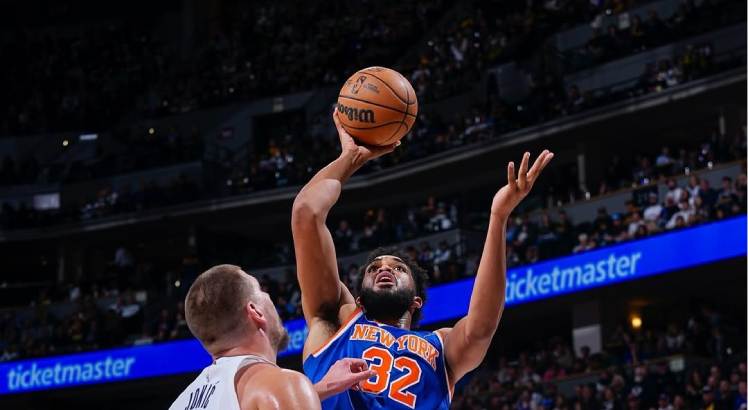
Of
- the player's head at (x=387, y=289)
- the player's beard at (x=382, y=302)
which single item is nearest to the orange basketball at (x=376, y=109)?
the player's head at (x=387, y=289)

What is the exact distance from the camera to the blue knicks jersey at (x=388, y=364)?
16.8 ft

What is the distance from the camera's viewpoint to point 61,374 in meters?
24.8

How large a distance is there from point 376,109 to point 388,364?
1175 millimetres

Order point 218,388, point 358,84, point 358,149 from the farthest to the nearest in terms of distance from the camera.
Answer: point 358,84 < point 358,149 < point 218,388

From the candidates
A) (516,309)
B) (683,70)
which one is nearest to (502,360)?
(516,309)

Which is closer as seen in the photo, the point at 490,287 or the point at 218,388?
the point at 218,388

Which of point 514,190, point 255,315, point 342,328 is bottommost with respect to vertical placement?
point 255,315

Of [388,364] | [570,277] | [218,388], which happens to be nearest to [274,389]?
[218,388]

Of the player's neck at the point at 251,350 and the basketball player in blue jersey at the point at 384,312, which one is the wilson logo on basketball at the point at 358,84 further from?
the player's neck at the point at 251,350

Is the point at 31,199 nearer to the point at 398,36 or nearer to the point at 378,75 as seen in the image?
the point at 398,36

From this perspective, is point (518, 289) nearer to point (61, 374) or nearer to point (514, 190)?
point (61, 374)

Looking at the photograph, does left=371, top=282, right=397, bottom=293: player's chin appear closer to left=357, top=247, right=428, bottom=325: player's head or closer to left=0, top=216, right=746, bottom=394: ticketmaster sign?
left=357, top=247, right=428, bottom=325: player's head

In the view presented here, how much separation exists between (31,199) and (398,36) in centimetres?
1015

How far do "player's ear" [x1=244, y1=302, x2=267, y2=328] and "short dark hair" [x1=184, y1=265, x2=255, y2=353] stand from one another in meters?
0.02
